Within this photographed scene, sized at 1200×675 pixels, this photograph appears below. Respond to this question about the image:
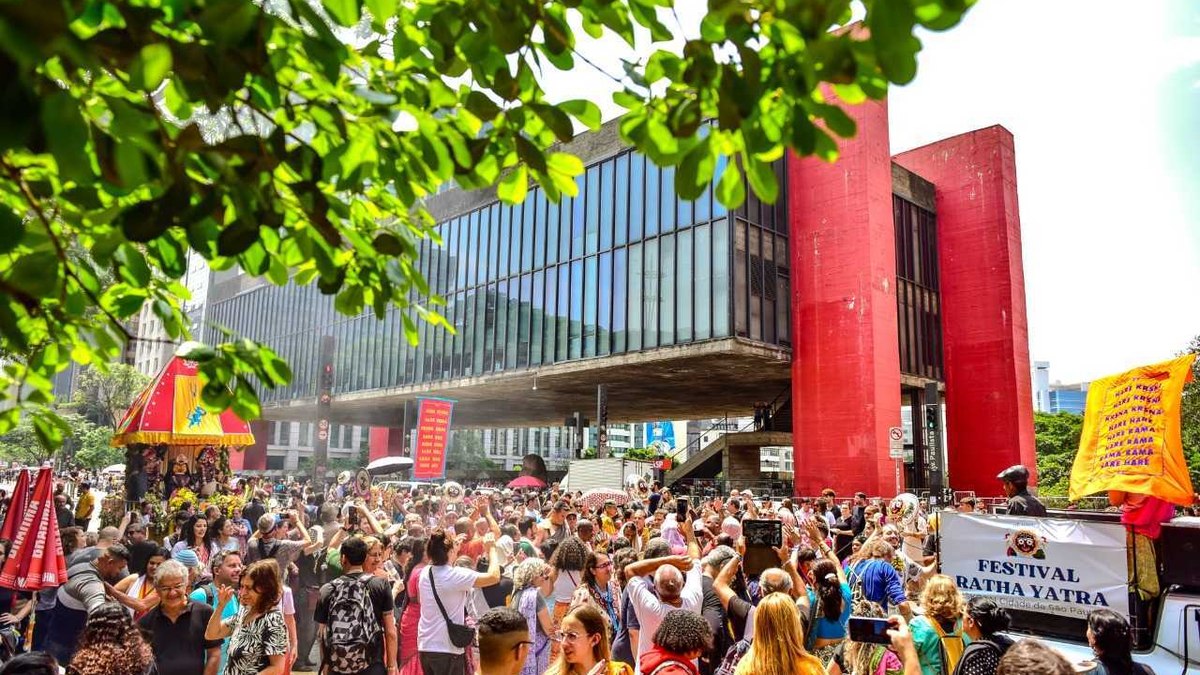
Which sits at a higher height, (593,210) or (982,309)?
(593,210)

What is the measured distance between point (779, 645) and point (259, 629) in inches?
134

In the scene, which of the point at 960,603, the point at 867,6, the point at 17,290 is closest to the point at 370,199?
the point at 17,290

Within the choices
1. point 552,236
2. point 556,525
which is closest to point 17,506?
point 556,525

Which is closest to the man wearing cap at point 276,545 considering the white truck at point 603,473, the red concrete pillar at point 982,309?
the white truck at point 603,473

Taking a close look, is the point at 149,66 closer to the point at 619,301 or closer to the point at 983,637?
the point at 983,637

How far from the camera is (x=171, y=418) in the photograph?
1759 centimetres

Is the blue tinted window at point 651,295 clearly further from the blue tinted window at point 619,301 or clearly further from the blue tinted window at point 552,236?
the blue tinted window at point 552,236

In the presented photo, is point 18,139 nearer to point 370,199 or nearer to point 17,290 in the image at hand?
point 17,290

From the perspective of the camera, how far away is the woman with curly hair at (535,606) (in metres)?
6.36

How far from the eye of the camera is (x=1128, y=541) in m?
6.88

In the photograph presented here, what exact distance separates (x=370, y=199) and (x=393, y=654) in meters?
4.21

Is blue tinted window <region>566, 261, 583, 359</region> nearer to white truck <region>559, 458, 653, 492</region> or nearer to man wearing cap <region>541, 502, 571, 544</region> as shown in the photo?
white truck <region>559, 458, 653, 492</region>

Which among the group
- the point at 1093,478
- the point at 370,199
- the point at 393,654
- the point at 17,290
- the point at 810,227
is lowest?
the point at 393,654

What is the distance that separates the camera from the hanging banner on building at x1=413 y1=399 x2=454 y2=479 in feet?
53.2
